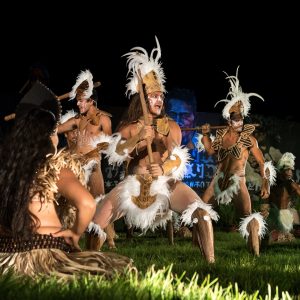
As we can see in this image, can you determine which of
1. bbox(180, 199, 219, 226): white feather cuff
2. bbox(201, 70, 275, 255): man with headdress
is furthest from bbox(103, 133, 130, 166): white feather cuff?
bbox(201, 70, 275, 255): man with headdress

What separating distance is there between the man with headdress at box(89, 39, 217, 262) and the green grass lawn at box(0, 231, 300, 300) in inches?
17.6

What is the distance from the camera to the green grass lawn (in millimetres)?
3924

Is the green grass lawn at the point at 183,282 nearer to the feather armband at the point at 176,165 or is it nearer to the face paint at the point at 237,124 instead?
the feather armband at the point at 176,165

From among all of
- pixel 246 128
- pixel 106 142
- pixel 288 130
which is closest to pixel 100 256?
pixel 106 142

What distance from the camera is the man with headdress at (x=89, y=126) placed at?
9.46 metres

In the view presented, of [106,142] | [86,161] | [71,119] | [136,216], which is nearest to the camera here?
[136,216]

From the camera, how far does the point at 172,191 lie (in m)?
7.12

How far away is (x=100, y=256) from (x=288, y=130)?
1452 cm

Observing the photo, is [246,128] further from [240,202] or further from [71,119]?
[71,119]

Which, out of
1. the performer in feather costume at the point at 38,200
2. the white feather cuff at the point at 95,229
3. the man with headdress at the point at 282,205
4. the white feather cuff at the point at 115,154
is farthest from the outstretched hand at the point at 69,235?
the man with headdress at the point at 282,205

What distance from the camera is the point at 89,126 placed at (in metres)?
9.70

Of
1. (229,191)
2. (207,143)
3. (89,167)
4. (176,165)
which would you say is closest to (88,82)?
(89,167)

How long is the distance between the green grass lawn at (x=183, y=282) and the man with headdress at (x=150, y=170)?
0.45m

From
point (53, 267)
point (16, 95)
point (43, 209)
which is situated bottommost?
point (53, 267)
